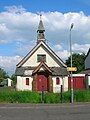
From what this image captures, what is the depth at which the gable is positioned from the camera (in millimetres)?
55594

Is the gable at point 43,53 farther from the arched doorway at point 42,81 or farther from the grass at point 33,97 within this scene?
the grass at point 33,97

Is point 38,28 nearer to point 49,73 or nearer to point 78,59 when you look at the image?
point 49,73

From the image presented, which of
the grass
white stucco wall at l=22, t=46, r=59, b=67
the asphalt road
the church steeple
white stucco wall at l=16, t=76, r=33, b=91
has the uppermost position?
the church steeple

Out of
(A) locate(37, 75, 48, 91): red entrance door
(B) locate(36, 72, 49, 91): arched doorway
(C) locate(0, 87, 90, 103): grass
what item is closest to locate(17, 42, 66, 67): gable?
(B) locate(36, 72, 49, 91): arched doorway

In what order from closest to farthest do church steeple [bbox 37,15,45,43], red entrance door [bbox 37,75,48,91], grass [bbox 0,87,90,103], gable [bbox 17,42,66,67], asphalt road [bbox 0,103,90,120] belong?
asphalt road [bbox 0,103,90,120]
grass [bbox 0,87,90,103]
red entrance door [bbox 37,75,48,91]
gable [bbox 17,42,66,67]
church steeple [bbox 37,15,45,43]

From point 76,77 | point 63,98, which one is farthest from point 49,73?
point 63,98

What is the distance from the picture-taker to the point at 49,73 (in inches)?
2120

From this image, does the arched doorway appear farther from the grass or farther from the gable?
the grass

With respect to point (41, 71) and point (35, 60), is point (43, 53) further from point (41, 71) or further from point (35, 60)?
point (41, 71)

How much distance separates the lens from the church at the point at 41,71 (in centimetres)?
5372

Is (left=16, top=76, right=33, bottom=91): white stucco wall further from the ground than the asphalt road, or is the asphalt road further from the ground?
(left=16, top=76, right=33, bottom=91): white stucco wall

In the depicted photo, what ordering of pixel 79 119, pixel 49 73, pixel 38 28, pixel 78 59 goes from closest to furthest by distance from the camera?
1. pixel 79 119
2. pixel 49 73
3. pixel 38 28
4. pixel 78 59

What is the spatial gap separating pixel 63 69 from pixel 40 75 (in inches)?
148

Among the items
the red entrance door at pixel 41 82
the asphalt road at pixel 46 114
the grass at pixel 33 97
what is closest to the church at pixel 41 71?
the red entrance door at pixel 41 82
